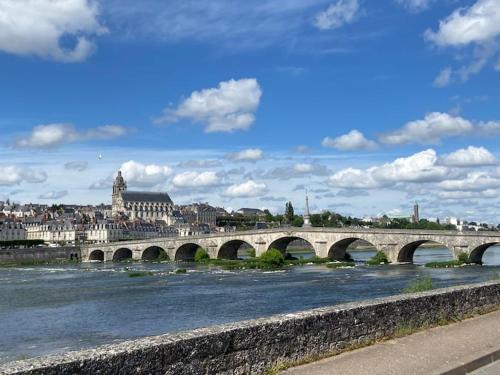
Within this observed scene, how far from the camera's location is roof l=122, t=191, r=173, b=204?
171m

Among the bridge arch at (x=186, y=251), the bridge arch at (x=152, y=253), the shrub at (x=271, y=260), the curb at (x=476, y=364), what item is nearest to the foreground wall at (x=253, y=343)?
the curb at (x=476, y=364)

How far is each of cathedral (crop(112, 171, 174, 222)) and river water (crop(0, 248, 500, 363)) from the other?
124 m

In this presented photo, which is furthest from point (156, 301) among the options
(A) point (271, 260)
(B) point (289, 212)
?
(B) point (289, 212)

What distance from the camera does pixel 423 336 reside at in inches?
347

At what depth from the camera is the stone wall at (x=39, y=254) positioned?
8419 cm

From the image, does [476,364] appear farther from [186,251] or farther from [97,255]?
[97,255]

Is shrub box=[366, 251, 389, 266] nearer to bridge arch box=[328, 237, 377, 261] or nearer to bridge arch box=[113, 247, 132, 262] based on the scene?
bridge arch box=[328, 237, 377, 261]

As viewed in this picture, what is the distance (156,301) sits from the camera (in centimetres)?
2998

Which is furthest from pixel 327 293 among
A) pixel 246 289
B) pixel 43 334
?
pixel 43 334

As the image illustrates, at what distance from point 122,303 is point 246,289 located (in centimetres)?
777

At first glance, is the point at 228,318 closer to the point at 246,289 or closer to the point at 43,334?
the point at 43,334

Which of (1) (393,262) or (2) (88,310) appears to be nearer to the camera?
(2) (88,310)

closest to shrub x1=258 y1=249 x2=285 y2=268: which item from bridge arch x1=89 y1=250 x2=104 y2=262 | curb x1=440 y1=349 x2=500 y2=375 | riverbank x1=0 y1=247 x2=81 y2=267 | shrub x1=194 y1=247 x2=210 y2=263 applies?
shrub x1=194 y1=247 x2=210 y2=263

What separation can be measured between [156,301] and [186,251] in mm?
49151
